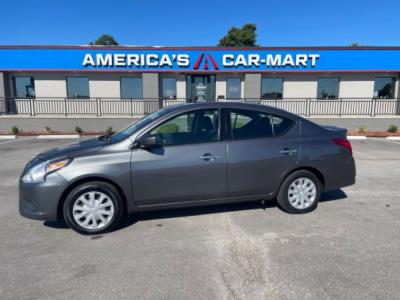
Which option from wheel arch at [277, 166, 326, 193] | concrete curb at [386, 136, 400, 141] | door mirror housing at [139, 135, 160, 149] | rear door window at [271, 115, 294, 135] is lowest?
concrete curb at [386, 136, 400, 141]

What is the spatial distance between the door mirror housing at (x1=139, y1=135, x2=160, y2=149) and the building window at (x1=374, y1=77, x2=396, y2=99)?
17.8 meters

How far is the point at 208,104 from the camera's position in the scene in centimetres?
402

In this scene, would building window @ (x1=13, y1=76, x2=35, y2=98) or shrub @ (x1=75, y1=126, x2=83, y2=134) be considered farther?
building window @ (x1=13, y1=76, x2=35, y2=98)

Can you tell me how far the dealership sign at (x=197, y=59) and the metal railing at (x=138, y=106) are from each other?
69.8 inches

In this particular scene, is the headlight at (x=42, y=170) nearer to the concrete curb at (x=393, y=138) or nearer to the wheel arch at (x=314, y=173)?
the wheel arch at (x=314, y=173)

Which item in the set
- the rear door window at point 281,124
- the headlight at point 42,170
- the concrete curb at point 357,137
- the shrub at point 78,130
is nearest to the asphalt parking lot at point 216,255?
the headlight at point 42,170

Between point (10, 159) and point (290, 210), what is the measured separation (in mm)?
8331

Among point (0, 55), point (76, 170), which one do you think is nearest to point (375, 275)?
point (76, 170)

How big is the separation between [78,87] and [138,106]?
3.98m

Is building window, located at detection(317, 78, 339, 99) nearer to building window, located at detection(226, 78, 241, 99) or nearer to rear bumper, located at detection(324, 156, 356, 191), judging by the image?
building window, located at detection(226, 78, 241, 99)

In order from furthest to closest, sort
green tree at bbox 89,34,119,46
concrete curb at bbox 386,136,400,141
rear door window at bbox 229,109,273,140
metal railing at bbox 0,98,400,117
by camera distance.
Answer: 1. green tree at bbox 89,34,119,46
2. metal railing at bbox 0,98,400,117
3. concrete curb at bbox 386,136,400,141
4. rear door window at bbox 229,109,273,140

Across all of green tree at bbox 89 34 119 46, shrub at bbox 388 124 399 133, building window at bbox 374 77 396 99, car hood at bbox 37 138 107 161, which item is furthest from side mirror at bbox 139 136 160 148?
green tree at bbox 89 34 119 46

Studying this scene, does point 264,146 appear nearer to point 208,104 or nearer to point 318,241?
point 208,104

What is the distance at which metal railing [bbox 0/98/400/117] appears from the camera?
15742 mm
